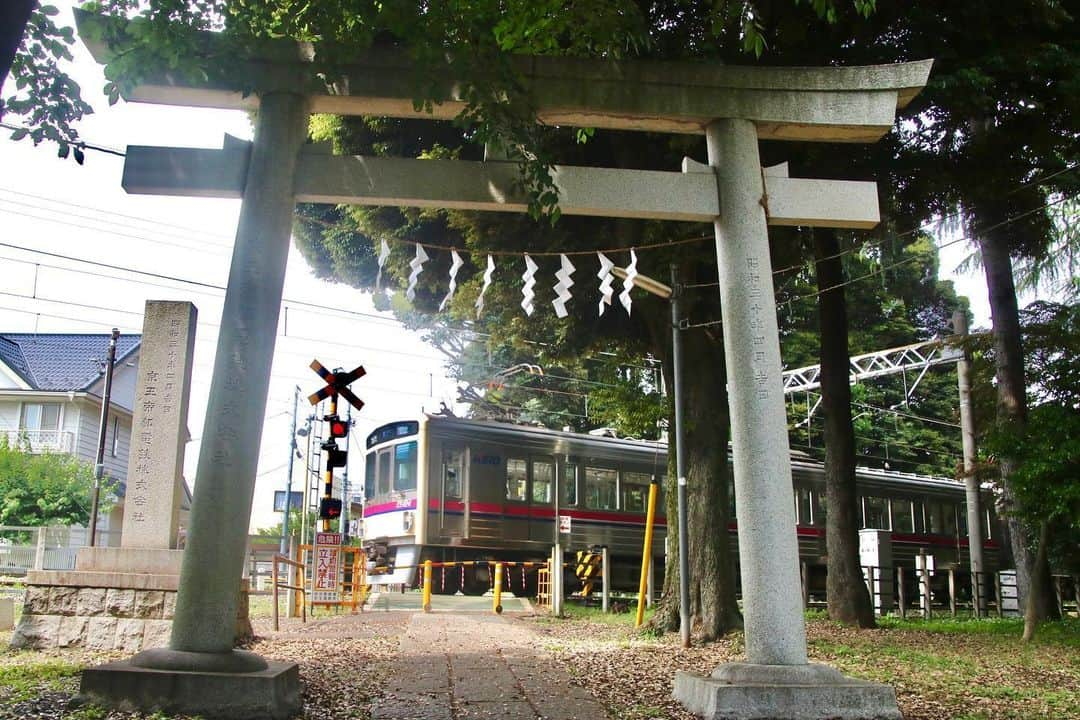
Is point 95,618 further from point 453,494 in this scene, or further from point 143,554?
point 453,494

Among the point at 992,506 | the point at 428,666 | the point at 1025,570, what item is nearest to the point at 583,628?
the point at 428,666

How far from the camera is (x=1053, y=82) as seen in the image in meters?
9.86

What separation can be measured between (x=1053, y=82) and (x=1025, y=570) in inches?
298

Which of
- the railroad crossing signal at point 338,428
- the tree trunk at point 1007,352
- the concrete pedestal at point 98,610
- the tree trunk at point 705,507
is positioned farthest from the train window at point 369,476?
the tree trunk at point 1007,352

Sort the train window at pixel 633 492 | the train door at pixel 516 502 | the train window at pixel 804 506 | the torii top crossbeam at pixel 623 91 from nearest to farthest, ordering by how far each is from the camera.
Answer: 1. the torii top crossbeam at pixel 623 91
2. the train door at pixel 516 502
3. the train window at pixel 633 492
4. the train window at pixel 804 506

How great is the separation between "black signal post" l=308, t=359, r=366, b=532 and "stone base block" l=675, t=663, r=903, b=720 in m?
6.32

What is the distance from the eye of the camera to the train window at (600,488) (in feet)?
62.8

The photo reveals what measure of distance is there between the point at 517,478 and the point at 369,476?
10.6 ft

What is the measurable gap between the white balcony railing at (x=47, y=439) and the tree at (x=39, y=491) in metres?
1.68

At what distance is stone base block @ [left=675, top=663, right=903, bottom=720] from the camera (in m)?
5.75

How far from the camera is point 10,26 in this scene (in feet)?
12.0

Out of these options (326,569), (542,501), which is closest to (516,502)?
(542,501)

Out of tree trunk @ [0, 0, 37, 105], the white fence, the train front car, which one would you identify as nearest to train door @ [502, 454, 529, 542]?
the train front car

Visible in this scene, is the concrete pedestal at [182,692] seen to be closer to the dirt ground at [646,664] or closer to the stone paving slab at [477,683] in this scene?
the dirt ground at [646,664]
